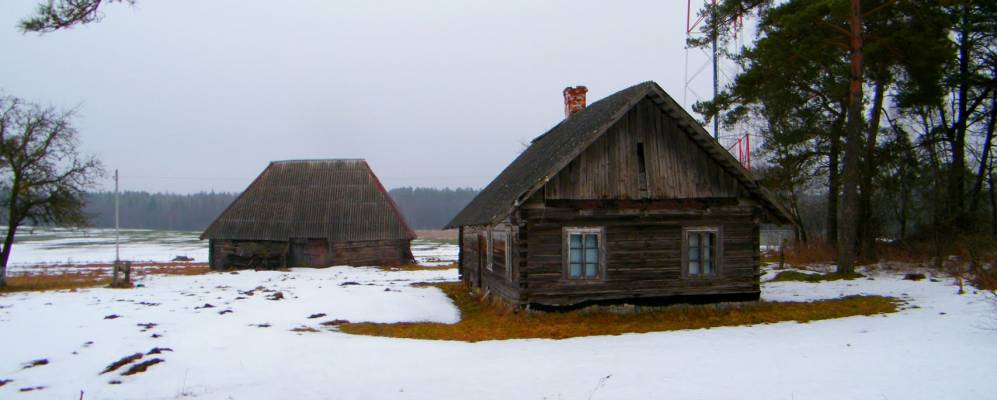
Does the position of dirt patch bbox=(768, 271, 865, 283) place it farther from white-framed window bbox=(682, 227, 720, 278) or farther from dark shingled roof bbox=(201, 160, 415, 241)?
dark shingled roof bbox=(201, 160, 415, 241)

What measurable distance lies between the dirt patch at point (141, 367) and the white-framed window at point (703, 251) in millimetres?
11986

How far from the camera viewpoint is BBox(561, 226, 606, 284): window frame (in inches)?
605

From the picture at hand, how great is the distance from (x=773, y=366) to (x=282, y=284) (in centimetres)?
2014

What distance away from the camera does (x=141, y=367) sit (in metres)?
10.1

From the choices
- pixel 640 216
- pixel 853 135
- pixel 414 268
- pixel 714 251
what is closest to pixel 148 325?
pixel 640 216

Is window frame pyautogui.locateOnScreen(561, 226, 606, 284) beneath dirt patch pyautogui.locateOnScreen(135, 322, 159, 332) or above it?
above

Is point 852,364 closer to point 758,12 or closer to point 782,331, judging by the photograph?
point 782,331

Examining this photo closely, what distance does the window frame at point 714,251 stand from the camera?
1606 cm

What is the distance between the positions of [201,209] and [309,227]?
147m

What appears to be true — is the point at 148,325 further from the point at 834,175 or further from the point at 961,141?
the point at 961,141

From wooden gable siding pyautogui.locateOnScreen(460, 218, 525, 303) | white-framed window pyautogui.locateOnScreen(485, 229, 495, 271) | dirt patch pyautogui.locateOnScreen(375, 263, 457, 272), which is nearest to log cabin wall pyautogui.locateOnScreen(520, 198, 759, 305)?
wooden gable siding pyautogui.locateOnScreen(460, 218, 525, 303)

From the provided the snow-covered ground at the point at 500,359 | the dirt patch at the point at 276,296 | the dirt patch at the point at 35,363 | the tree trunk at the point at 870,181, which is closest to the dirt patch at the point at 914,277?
the snow-covered ground at the point at 500,359

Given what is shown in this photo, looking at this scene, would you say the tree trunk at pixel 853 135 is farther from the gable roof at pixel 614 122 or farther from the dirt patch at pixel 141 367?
the dirt patch at pixel 141 367

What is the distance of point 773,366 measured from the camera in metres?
9.80
